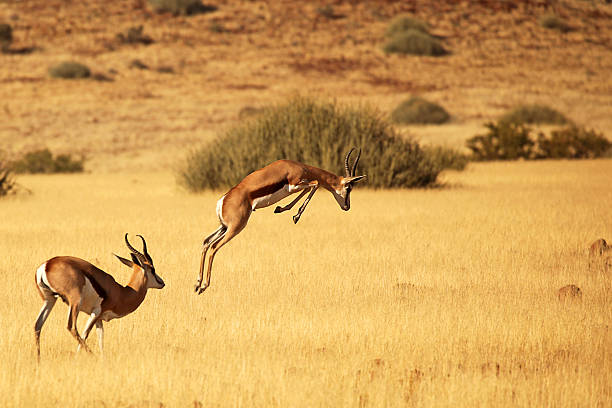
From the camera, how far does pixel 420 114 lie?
51.7m

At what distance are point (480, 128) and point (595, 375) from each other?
40794 mm

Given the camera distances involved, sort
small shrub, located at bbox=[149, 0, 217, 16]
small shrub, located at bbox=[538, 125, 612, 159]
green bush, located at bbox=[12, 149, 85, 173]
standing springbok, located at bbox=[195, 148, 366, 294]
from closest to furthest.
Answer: standing springbok, located at bbox=[195, 148, 366, 294] → green bush, located at bbox=[12, 149, 85, 173] → small shrub, located at bbox=[538, 125, 612, 159] → small shrub, located at bbox=[149, 0, 217, 16]

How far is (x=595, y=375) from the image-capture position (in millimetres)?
6734

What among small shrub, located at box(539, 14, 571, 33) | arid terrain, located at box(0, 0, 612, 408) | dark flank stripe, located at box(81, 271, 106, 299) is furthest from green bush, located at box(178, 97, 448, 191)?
small shrub, located at box(539, 14, 571, 33)

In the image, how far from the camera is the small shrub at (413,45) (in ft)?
238

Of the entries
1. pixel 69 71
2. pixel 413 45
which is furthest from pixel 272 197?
pixel 413 45

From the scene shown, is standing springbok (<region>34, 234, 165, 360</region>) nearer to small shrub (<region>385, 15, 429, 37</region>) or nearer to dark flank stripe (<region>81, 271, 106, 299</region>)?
dark flank stripe (<region>81, 271, 106, 299</region>)

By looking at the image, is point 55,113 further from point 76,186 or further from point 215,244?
point 215,244

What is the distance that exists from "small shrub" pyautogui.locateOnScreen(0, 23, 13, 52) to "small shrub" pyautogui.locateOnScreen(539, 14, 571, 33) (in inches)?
1736

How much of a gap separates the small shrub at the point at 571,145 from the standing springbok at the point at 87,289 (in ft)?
106

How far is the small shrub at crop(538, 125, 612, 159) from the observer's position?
37.5 meters

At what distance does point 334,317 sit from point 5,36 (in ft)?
216

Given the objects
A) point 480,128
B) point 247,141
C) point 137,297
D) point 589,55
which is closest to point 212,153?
point 247,141

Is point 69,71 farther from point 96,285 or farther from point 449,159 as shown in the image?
point 96,285
